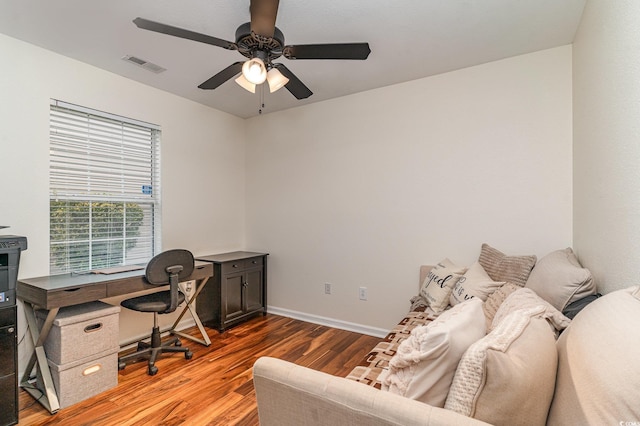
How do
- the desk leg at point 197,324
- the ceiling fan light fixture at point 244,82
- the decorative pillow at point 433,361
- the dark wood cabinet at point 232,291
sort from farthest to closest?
the dark wood cabinet at point 232,291 → the desk leg at point 197,324 → the ceiling fan light fixture at point 244,82 → the decorative pillow at point 433,361

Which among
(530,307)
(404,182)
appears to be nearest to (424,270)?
Result: (404,182)

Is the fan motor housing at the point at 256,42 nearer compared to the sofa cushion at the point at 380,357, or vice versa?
the sofa cushion at the point at 380,357

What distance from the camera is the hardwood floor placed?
194 cm

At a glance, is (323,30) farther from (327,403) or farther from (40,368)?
(40,368)

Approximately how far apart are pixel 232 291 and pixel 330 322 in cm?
113

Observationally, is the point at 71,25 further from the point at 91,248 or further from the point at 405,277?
A: the point at 405,277

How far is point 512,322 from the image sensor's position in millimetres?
1004

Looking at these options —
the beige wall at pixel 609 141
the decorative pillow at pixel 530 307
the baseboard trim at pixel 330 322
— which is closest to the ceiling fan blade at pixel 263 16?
the beige wall at pixel 609 141

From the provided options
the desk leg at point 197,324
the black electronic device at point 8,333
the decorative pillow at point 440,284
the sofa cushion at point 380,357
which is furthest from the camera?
the desk leg at point 197,324

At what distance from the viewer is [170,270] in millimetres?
2541

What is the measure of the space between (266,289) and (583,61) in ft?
11.7

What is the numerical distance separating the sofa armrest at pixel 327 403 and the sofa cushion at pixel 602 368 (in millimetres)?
233

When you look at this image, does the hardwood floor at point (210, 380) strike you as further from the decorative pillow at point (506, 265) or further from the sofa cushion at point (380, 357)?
the decorative pillow at point (506, 265)

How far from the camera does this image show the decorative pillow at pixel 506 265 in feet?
7.34
